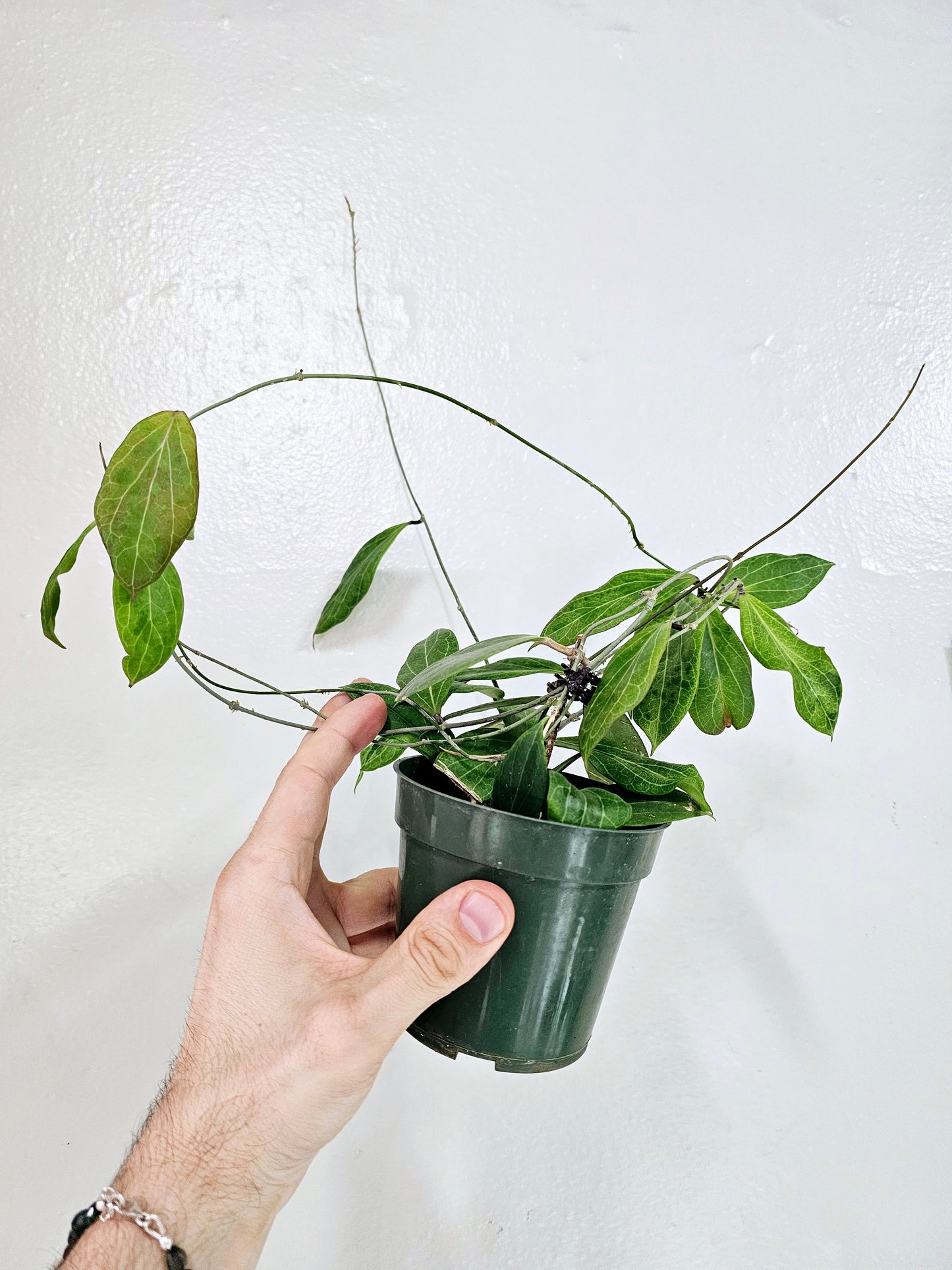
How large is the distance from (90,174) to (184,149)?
118 mm

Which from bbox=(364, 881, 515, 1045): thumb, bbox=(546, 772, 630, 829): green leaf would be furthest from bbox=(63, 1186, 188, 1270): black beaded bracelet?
bbox=(546, 772, 630, 829): green leaf

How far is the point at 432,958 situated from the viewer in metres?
0.63

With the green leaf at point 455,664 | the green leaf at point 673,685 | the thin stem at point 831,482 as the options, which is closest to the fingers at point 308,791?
the green leaf at point 455,664

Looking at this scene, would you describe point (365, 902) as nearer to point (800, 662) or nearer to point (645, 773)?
point (645, 773)

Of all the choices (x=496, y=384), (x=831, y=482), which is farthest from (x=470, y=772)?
(x=496, y=384)

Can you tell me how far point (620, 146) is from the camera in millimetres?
1056

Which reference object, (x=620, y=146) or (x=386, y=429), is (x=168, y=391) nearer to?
(x=386, y=429)

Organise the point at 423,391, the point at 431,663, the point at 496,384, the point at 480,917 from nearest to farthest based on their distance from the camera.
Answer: the point at 480,917, the point at 431,663, the point at 423,391, the point at 496,384

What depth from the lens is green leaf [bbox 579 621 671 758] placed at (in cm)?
61

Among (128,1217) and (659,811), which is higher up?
(659,811)

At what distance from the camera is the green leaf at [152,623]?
0.64 m

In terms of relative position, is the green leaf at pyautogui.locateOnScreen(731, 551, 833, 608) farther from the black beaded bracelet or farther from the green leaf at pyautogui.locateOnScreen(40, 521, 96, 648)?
the black beaded bracelet

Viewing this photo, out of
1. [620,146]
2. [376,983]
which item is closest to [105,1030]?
[376,983]

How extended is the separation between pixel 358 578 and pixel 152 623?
0.33m
